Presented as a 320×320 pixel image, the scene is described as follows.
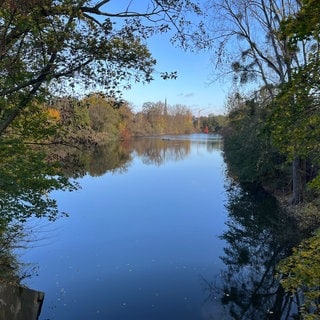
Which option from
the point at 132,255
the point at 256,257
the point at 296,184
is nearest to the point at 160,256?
the point at 132,255

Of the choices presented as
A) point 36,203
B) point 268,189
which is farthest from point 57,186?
point 268,189

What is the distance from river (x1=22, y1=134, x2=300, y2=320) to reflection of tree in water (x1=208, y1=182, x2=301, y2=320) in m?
0.03

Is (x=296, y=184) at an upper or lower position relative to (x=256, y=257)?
upper

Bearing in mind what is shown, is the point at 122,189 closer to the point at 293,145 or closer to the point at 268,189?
the point at 268,189

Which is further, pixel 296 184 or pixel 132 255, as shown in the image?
pixel 296 184

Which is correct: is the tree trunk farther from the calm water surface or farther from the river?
the calm water surface

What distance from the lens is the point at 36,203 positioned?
6.64m

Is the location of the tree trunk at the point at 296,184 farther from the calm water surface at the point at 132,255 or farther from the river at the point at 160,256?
the calm water surface at the point at 132,255

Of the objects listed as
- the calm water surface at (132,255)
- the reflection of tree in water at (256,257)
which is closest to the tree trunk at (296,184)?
the reflection of tree in water at (256,257)

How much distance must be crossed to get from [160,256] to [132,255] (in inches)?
35.8

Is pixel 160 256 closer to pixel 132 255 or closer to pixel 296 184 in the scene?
pixel 132 255

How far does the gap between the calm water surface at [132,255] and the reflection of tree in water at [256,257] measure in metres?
0.41

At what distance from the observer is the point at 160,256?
10664 millimetres

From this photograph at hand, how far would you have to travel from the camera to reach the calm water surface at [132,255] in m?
7.83
